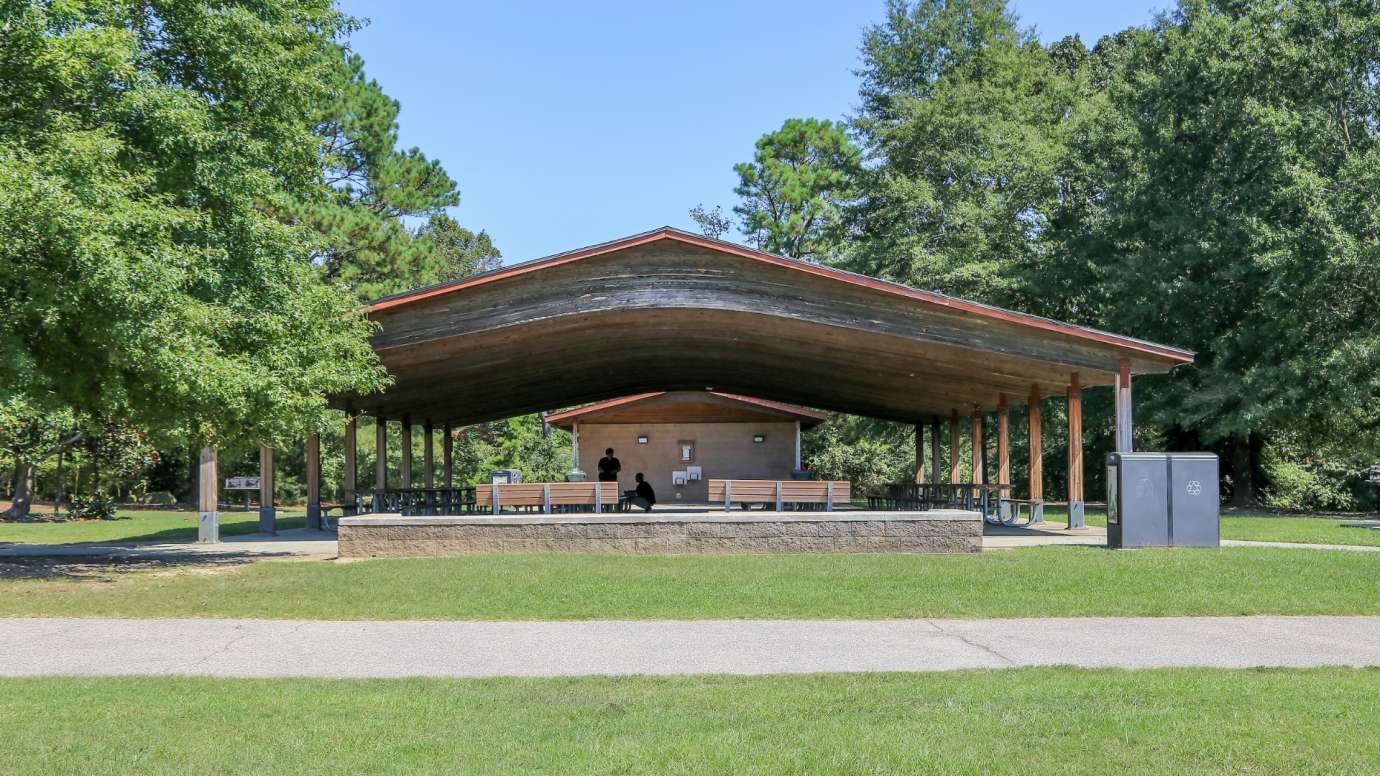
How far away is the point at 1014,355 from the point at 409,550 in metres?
9.05

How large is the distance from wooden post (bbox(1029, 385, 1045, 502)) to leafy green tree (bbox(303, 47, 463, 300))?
19.0 m

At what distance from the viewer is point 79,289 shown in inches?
460

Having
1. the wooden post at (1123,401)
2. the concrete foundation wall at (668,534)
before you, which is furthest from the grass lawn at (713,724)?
the wooden post at (1123,401)

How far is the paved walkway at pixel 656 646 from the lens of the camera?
7.72 metres

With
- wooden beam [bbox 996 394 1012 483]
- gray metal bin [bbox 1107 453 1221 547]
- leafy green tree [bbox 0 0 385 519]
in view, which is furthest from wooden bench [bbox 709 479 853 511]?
wooden beam [bbox 996 394 1012 483]

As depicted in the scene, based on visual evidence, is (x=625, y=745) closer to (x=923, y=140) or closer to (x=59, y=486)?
(x=59, y=486)

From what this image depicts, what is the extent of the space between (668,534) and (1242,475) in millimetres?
24201

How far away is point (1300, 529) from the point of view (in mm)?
21172

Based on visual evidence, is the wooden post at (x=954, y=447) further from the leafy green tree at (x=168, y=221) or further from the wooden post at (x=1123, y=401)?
the leafy green tree at (x=168, y=221)

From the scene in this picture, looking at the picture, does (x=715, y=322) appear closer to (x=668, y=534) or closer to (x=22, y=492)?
(x=668, y=534)

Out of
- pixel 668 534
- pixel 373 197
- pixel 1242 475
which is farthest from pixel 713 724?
pixel 373 197

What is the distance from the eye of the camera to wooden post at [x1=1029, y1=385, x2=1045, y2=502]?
21594 mm

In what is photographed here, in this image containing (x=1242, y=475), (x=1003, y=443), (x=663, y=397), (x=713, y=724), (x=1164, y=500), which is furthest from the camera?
(x=1242, y=475)

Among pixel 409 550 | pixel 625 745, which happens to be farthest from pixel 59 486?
pixel 625 745
